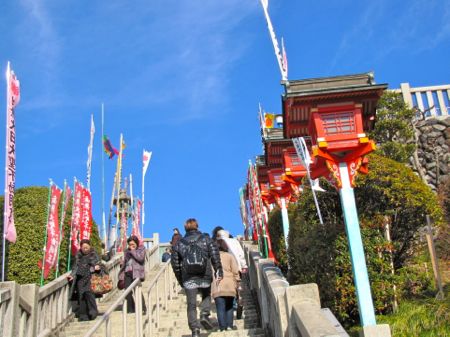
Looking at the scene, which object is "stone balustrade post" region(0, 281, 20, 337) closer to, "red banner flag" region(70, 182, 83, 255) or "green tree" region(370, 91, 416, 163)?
"red banner flag" region(70, 182, 83, 255)

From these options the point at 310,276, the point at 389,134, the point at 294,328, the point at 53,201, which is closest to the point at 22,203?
the point at 53,201

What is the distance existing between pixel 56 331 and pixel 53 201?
480 cm

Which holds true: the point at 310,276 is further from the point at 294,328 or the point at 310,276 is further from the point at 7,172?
the point at 7,172

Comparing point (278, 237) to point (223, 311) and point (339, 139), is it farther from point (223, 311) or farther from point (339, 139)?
point (223, 311)

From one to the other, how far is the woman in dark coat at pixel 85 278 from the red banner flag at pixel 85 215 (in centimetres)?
506

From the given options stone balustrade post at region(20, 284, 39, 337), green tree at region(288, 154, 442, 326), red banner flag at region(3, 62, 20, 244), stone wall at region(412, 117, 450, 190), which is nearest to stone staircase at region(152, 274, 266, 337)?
green tree at region(288, 154, 442, 326)

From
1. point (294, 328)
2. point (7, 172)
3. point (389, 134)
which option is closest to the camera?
point (294, 328)

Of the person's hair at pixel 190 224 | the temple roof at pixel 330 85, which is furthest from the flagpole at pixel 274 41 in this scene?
the person's hair at pixel 190 224

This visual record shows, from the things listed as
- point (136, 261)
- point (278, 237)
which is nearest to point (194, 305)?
point (136, 261)

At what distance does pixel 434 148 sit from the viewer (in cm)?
2730

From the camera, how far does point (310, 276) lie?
9.08 meters

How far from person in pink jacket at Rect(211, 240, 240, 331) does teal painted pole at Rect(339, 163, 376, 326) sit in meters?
2.12

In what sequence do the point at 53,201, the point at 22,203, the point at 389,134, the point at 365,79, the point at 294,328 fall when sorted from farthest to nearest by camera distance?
1. the point at 389,134
2. the point at 22,203
3. the point at 53,201
4. the point at 365,79
5. the point at 294,328

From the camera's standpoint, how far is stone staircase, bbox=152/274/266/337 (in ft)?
23.4
